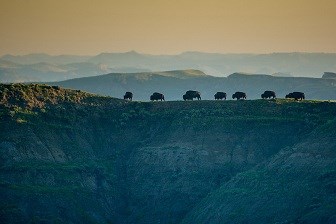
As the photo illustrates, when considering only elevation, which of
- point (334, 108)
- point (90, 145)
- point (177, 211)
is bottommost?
point (177, 211)

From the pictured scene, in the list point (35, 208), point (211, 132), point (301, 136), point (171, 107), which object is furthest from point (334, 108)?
point (35, 208)

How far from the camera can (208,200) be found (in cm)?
12125

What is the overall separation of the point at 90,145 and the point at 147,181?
15.3m

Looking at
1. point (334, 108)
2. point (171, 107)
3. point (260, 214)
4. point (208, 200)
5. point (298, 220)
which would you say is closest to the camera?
point (298, 220)

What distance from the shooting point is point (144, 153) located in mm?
137625

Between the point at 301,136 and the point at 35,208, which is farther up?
the point at 301,136

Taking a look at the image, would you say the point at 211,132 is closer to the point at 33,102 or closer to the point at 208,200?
the point at 208,200

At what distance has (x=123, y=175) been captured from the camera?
135 meters

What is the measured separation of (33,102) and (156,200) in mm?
31949

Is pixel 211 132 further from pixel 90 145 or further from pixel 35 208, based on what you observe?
pixel 35 208

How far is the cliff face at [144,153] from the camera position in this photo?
118 metres

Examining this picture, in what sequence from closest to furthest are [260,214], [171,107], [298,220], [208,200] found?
[298,220] → [260,214] → [208,200] → [171,107]

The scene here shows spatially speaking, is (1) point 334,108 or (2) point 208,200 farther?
(1) point 334,108

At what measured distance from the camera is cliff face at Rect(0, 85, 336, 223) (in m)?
118
